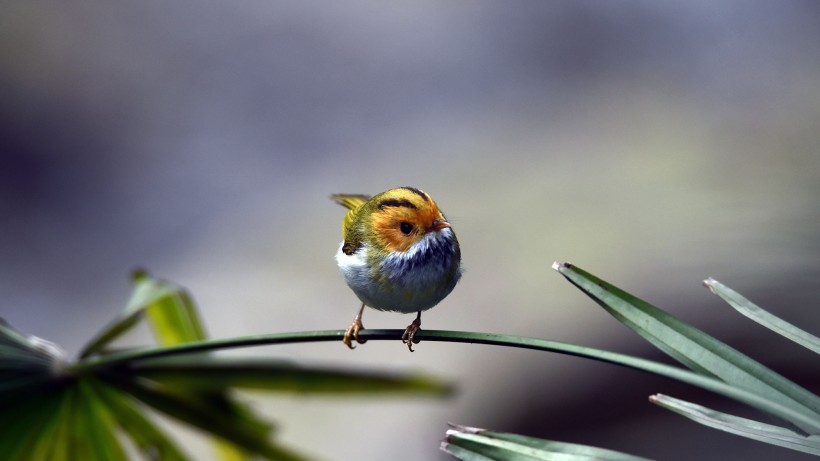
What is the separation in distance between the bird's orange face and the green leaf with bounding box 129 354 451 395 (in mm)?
378

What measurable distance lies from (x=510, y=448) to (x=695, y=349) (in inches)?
15.7

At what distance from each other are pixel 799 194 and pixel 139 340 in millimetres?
4732

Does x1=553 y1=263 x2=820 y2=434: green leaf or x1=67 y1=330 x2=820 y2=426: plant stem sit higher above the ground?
x1=553 y1=263 x2=820 y2=434: green leaf

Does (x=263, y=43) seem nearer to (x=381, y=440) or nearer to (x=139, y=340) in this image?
(x=139, y=340)

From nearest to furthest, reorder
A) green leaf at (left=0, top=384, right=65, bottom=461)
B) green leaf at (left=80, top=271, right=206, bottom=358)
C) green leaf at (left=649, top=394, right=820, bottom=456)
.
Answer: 1. green leaf at (left=649, top=394, right=820, bottom=456)
2. green leaf at (left=0, top=384, right=65, bottom=461)
3. green leaf at (left=80, top=271, right=206, bottom=358)

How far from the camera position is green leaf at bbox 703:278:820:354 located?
160 centimetres

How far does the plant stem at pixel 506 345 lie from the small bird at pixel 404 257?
0.42 meters

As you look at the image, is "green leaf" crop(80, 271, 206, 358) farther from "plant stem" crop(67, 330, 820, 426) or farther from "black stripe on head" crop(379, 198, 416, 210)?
"black stripe on head" crop(379, 198, 416, 210)

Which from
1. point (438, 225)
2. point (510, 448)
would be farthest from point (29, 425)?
point (510, 448)

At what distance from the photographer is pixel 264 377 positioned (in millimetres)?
2295

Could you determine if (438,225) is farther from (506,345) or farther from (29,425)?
(29,425)

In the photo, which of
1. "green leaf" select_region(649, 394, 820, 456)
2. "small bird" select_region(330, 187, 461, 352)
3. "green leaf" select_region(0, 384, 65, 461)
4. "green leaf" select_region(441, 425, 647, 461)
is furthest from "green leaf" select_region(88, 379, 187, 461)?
"green leaf" select_region(649, 394, 820, 456)

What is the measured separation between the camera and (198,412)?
2.42m

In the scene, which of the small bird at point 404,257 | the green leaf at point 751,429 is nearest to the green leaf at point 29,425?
the small bird at point 404,257
